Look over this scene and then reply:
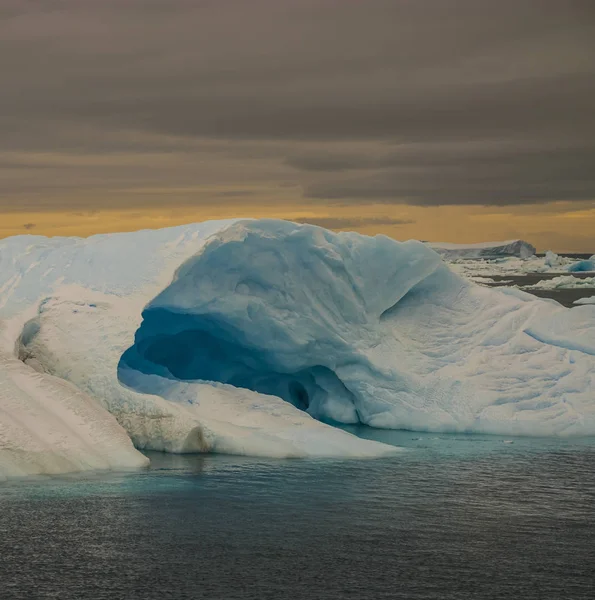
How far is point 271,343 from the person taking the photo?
25062mm

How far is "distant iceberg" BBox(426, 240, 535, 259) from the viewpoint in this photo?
11931 centimetres

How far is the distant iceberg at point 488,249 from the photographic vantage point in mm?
119312

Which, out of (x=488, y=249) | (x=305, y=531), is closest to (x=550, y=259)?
(x=488, y=249)

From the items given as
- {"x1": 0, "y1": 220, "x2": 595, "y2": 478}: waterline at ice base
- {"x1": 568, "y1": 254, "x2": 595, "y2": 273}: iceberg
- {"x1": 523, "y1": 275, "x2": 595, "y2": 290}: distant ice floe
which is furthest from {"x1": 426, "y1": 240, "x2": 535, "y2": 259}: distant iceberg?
{"x1": 0, "y1": 220, "x2": 595, "y2": 478}: waterline at ice base

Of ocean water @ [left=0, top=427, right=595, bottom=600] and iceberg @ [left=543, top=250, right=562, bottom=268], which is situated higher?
iceberg @ [left=543, top=250, right=562, bottom=268]

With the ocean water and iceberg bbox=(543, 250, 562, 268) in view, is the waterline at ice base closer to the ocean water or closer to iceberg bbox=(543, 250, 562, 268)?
the ocean water

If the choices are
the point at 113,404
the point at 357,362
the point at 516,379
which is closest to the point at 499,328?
the point at 516,379

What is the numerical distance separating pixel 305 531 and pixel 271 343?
10.9 metres

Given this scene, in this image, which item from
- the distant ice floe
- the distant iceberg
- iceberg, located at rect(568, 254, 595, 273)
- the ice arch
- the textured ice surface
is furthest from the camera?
the distant iceberg

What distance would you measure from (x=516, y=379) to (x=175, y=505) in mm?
12308

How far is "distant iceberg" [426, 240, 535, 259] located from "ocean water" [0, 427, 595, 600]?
100540mm

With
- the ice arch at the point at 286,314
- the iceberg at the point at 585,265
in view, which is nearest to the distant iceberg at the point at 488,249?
the iceberg at the point at 585,265

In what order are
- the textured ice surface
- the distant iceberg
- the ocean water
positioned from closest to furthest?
the ocean water, the textured ice surface, the distant iceberg

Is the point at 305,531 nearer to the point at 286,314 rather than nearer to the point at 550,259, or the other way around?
the point at 286,314
